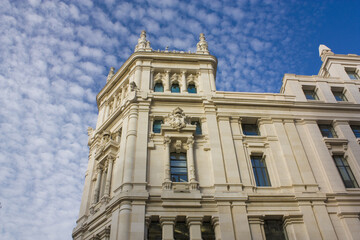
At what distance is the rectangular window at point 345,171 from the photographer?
87.6 feet

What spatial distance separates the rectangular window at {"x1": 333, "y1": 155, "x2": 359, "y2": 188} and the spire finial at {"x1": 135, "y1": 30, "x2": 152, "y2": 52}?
70.9 feet

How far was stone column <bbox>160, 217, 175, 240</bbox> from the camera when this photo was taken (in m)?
21.6

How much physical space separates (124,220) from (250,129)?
1465cm

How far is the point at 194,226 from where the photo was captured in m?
22.2

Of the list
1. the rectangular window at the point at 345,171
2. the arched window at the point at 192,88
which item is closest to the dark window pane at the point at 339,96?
the rectangular window at the point at 345,171

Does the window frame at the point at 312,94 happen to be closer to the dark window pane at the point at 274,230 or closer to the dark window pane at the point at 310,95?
the dark window pane at the point at 310,95

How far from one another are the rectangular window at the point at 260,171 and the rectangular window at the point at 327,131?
24.6ft

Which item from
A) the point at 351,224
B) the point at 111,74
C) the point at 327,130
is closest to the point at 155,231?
the point at 351,224

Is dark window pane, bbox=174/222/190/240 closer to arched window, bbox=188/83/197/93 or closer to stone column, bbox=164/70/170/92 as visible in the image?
stone column, bbox=164/70/170/92

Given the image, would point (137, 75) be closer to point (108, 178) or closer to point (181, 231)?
point (108, 178)

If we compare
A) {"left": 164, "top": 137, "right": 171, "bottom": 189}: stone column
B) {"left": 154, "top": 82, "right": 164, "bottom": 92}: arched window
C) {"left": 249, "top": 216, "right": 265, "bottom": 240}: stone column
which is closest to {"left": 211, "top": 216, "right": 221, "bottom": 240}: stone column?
{"left": 249, "top": 216, "right": 265, "bottom": 240}: stone column

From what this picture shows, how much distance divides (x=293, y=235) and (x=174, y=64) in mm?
19821

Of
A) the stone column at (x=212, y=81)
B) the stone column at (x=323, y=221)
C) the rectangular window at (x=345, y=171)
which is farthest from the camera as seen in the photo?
the stone column at (x=212, y=81)

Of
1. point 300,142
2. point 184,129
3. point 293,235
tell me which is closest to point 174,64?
point 184,129
